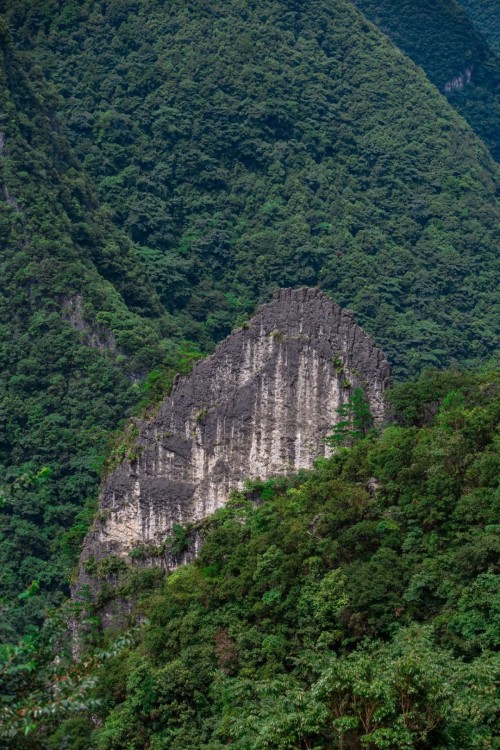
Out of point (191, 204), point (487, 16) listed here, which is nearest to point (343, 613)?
point (191, 204)

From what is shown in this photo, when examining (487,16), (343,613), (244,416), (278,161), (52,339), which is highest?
(487,16)

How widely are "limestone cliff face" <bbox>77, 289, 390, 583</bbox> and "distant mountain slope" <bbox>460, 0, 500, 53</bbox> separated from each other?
9213 centimetres

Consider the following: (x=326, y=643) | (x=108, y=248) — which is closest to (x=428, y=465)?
(x=326, y=643)

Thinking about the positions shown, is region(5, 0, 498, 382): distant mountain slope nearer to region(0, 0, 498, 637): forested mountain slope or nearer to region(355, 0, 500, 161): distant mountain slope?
region(0, 0, 498, 637): forested mountain slope

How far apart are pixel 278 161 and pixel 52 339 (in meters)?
23.5

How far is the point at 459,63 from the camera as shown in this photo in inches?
3831

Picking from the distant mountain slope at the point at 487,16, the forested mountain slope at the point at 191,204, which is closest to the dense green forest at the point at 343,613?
the forested mountain slope at the point at 191,204

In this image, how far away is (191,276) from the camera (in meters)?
65.1

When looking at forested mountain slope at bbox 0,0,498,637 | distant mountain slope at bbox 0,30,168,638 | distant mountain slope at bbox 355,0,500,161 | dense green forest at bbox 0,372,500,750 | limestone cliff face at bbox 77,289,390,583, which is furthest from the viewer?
distant mountain slope at bbox 355,0,500,161

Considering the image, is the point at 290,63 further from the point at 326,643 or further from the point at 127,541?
the point at 326,643

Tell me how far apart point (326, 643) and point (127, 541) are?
9.89 metres

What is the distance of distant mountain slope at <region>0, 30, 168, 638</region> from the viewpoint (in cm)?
4619

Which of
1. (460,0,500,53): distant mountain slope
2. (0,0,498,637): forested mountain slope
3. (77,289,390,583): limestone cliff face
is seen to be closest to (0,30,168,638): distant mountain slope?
(0,0,498,637): forested mountain slope

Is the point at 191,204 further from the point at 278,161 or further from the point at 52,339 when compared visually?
the point at 52,339
